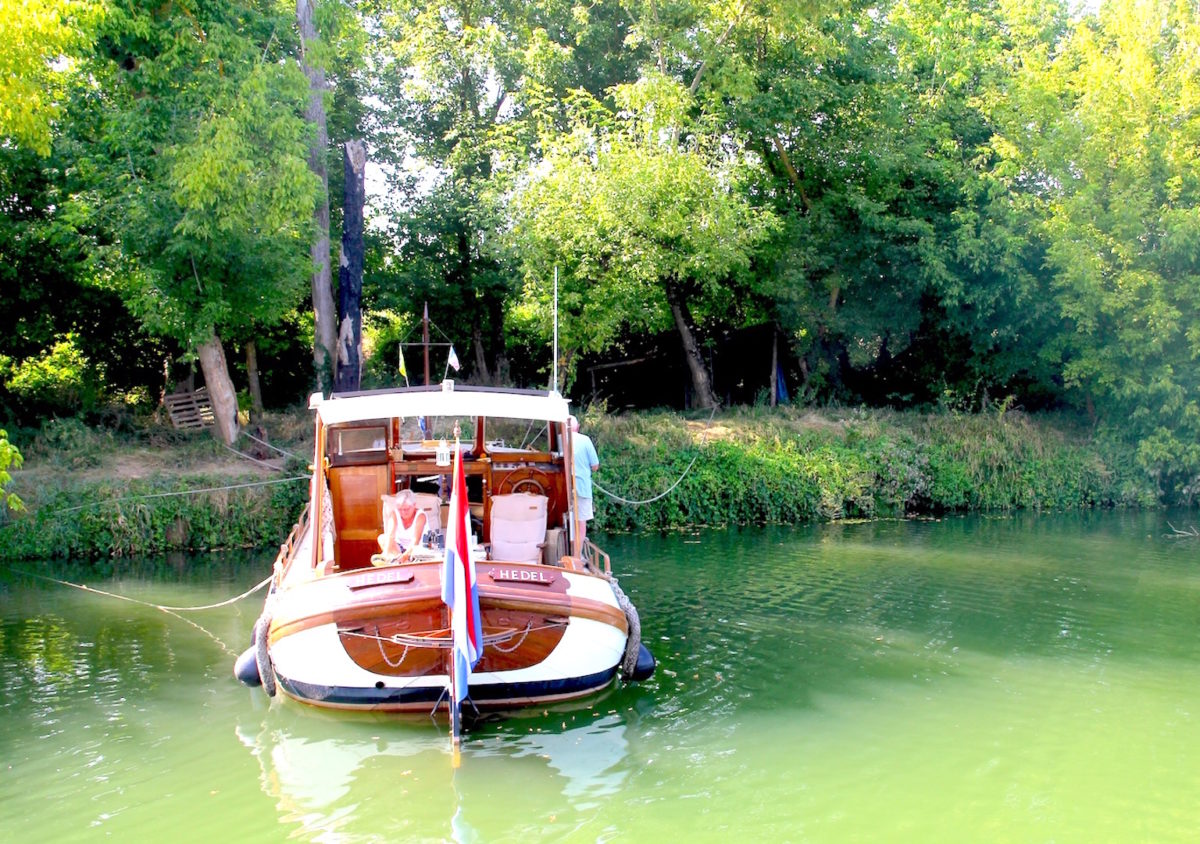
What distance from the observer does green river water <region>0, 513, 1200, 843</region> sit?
7418 mm

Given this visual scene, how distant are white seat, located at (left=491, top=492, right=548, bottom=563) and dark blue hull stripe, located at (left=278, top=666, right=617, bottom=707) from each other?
6.02ft

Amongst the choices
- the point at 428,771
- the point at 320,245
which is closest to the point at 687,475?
the point at 320,245

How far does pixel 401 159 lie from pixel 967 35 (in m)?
14.7

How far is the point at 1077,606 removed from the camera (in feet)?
45.8

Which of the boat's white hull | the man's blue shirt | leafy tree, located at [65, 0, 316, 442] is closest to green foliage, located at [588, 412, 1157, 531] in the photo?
leafy tree, located at [65, 0, 316, 442]

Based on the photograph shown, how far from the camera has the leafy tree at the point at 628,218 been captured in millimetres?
23266

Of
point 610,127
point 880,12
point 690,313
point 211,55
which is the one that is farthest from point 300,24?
point 880,12

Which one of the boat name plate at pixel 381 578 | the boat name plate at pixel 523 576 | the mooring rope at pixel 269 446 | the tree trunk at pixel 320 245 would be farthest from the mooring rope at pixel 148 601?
the tree trunk at pixel 320 245

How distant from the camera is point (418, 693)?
9.26 m

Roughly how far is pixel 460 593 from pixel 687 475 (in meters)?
13.9

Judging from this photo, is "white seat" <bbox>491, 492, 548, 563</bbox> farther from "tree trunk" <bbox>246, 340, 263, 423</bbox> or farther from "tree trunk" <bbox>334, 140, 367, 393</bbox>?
"tree trunk" <bbox>246, 340, 263, 423</bbox>

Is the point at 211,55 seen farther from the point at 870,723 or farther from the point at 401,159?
the point at 870,723

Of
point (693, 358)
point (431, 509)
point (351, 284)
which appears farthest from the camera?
point (693, 358)

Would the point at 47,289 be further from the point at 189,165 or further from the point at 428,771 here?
the point at 428,771
